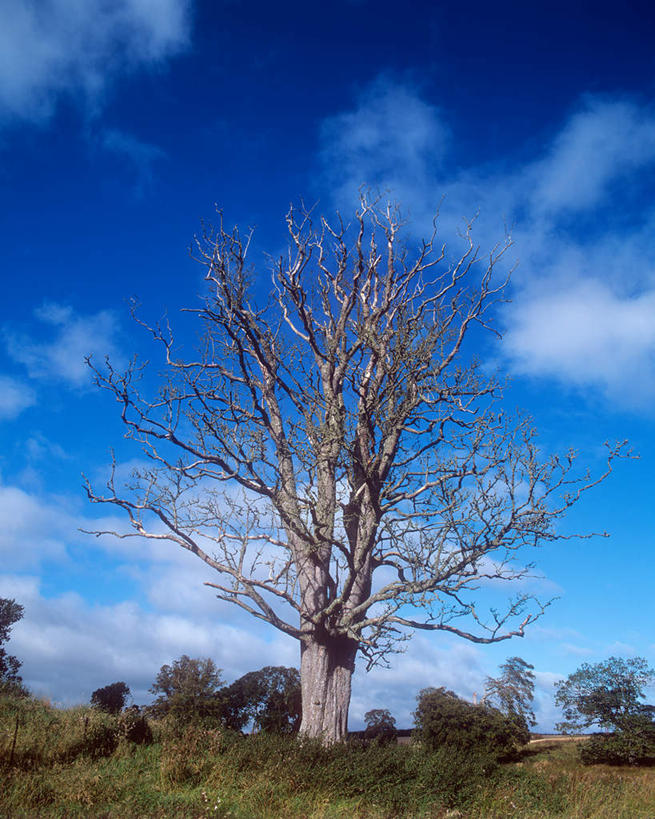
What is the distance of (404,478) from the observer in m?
13.8

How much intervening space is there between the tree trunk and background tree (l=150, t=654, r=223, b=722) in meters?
8.19

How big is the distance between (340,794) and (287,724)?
1126cm

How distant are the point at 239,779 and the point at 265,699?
38.8 feet

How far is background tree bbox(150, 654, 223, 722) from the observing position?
20.2m

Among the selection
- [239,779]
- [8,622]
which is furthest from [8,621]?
[239,779]

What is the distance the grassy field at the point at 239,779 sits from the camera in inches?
341

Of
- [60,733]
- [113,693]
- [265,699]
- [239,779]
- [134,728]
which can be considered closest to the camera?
[239,779]

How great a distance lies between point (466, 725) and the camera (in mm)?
24953

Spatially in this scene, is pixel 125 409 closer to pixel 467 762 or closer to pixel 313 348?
pixel 313 348

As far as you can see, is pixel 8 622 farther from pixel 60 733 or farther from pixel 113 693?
pixel 60 733

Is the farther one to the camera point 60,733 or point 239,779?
point 60,733

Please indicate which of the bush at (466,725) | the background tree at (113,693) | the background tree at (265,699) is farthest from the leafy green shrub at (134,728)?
the bush at (466,725)

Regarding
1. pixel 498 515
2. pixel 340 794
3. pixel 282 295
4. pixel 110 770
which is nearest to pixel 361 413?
pixel 498 515

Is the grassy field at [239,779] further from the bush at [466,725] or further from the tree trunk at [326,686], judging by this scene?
the bush at [466,725]
